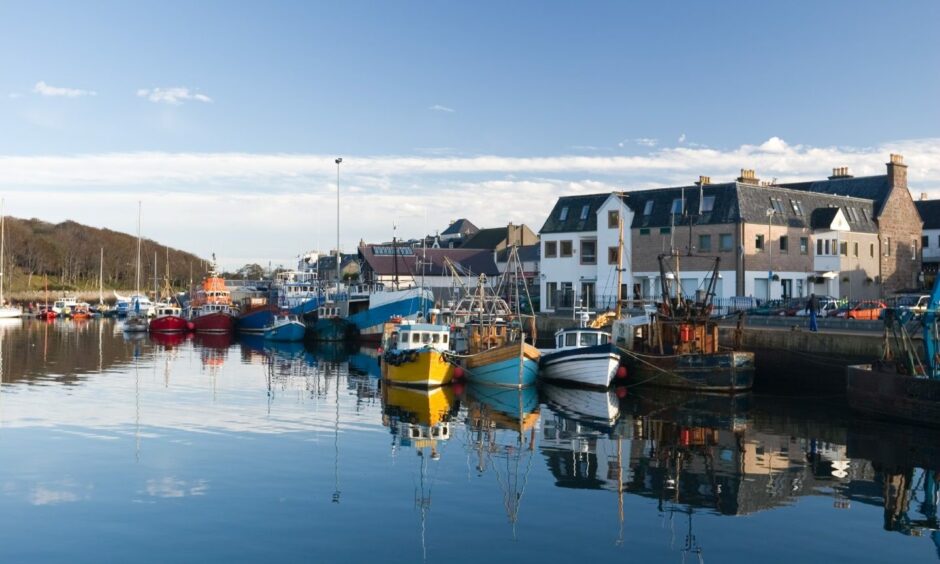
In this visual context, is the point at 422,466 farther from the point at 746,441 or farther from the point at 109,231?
the point at 109,231

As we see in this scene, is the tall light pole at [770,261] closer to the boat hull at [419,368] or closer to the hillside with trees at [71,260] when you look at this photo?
the boat hull at [419,368]

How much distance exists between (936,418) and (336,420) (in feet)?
56.3

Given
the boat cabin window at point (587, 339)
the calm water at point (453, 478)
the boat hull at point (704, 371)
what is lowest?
the calm water at point (453, 478)

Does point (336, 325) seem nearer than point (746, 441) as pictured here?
No

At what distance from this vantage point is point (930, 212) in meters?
74.7

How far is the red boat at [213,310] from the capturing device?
255 feet

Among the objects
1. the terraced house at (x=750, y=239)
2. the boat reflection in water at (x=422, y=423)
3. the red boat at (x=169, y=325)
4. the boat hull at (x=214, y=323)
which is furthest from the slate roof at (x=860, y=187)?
the red boat at (x=169, y=325)

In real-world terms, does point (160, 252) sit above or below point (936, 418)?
above

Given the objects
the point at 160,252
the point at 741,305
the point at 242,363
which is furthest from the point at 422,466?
the point at 160,252

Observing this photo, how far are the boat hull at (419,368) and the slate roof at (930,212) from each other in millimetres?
54595

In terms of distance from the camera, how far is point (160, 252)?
178375mm

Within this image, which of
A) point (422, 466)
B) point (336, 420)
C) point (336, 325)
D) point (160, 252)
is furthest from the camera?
point (160, 252)

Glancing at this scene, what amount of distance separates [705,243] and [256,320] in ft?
131

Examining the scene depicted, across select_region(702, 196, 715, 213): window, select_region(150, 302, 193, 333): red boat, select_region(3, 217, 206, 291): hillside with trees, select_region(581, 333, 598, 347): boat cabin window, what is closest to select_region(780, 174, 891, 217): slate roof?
select_region(702, 196, 715, 213): window
